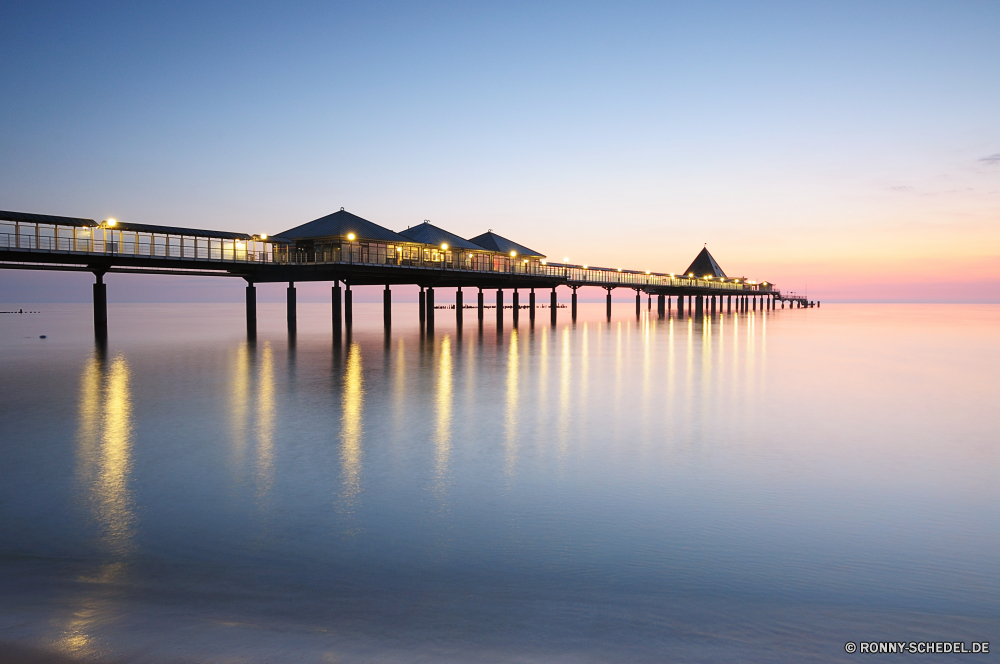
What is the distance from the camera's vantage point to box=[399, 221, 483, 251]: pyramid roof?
51.5 m

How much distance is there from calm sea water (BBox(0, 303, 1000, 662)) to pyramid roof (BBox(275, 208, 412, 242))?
24.7 metres

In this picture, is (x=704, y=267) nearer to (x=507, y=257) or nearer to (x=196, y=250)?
(x=507, y=257)

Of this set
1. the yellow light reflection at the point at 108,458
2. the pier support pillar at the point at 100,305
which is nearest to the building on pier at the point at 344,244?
the pier support pillar at the point at 100,305

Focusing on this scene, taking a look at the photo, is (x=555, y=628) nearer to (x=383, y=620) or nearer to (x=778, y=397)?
(x=383, y=620)

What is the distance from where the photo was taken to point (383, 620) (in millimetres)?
5199

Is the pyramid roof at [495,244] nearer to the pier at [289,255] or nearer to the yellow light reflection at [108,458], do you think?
the pier at [289,255]

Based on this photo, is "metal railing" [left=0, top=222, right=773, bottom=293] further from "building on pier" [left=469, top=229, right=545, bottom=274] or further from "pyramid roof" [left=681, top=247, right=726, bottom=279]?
"pyramid roof" [left=681, top=247, right=726, bottom=279]

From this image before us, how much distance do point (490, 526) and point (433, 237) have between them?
4644 cm

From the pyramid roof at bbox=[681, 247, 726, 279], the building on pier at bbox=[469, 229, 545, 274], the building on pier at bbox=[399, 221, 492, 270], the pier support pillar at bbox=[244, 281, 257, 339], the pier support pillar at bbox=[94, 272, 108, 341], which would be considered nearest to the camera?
the pier support pillar at bbox=[94, 272, 108, 341]

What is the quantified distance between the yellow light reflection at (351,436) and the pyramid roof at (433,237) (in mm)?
29525

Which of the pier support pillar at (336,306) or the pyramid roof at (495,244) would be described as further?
the pyramid roof at (495,244)

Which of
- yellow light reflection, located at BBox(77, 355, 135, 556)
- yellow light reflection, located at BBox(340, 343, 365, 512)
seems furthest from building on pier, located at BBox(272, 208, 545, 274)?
yellow light reflection, located at BBox(77, 355, 135, 556)

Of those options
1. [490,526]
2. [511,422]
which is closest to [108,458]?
[490,526]

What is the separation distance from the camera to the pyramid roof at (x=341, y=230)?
41562 millimetres
